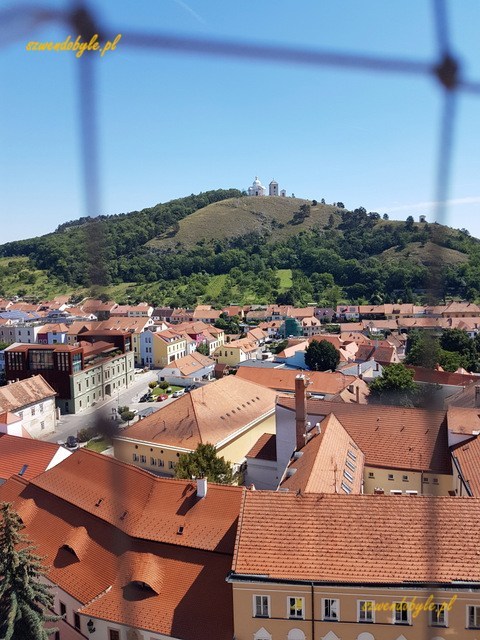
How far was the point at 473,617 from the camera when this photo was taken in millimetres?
3088

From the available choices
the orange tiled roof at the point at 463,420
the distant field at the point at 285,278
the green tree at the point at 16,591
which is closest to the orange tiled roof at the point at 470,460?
the orange tiled roof at the point at 463,420

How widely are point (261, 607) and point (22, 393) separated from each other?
24.4 ft

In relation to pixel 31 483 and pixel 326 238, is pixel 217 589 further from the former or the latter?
pixel 326 238

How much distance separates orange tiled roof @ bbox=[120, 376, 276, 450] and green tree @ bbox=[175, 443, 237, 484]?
1100 mm

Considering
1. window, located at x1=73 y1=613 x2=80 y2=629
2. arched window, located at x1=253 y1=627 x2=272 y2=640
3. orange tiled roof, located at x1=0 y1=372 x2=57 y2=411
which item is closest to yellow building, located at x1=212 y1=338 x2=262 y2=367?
orange tiled roof, located at x1=0 y1=372 x2=57 y2=411

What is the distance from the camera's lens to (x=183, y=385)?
540 inches

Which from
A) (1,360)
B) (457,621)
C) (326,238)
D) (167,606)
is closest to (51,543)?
(167,606)

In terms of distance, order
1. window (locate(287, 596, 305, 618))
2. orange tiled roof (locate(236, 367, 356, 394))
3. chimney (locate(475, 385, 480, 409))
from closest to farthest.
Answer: window (locate(287, 596, 305, 618)) → chimney (locate(475, 385, 480, 409)) → orange tiled roof (locate(236, 367, 356, 394))

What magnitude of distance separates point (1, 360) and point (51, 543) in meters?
11.3

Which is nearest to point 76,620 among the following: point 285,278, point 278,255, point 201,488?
point 201,488

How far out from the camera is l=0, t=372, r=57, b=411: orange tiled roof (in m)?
9.42

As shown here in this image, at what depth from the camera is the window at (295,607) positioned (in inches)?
131

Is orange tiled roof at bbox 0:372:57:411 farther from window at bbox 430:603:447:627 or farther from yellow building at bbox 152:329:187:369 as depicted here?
window at bbox 430:603:447:627

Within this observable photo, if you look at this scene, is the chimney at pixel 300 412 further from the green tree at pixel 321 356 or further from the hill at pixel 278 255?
the green tree at pixel 321 356
